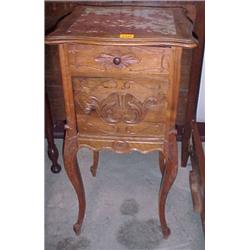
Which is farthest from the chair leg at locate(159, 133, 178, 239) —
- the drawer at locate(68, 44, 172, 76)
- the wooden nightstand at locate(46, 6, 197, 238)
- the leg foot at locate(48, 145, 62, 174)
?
the leg foot at locate(48, 145, 62, 174)

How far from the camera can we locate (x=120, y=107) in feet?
3.77

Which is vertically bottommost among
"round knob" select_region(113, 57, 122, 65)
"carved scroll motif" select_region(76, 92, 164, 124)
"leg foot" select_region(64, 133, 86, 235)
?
"leg foot" select_region(64, 133, 86, 235)

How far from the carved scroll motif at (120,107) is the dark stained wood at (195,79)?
514 mm

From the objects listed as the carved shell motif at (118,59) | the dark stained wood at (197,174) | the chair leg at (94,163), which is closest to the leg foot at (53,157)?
the chair leg at (94,163)

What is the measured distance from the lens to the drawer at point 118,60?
1.04 m

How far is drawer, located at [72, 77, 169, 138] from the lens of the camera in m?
1.11

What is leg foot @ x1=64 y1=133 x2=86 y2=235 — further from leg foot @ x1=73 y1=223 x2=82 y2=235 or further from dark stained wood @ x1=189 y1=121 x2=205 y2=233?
dark stained wood @ x1=189 y1=121 x2=205 y2=233

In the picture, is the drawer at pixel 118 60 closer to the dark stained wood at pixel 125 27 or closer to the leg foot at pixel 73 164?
the dark stained wood at pixel 125 27

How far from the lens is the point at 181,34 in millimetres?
1059

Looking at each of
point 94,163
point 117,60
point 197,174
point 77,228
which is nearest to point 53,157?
point 94,163

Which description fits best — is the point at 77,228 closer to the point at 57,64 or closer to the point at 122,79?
the point at 122,79
